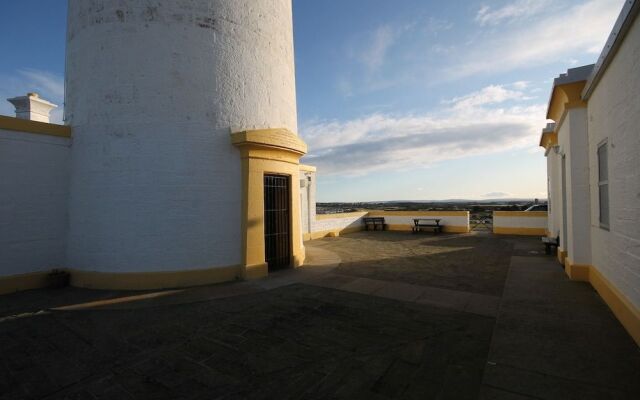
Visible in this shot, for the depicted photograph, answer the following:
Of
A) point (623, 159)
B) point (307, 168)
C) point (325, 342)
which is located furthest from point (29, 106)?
point (623, 159)

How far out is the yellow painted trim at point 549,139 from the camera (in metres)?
12.1

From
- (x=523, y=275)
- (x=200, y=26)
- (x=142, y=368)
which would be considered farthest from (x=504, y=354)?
(x=200, y=26)

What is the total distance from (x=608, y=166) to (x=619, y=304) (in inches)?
91.6

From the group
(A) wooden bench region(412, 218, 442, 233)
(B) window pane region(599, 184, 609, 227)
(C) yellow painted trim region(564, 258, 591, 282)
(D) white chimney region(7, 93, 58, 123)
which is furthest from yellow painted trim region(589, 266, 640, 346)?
(D) white chimney region(7, 93, 58, 123)

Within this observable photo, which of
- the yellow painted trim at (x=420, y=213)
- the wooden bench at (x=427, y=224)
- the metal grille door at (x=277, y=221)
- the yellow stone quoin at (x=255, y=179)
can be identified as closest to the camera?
the yellow stone quoin at (x=255, y=179)

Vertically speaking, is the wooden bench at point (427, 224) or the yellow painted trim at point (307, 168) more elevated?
the yellow painted trim at point (307, 168)

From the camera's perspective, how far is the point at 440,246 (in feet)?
45.1

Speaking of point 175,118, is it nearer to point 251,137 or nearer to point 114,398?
point 251,137

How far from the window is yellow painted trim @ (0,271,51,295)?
12.6 meters

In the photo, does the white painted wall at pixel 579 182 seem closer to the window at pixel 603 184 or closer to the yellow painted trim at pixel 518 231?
the window at pixel 603 184

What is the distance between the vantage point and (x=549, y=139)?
1286cm

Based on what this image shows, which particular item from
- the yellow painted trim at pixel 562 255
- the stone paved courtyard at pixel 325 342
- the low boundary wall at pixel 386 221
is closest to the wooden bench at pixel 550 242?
the yellow painted trim at pixel 562 255

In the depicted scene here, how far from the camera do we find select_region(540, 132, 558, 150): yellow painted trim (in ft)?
39.8

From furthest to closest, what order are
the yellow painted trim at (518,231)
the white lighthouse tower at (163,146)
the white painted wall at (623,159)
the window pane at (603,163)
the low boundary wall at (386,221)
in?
the low boundary wall at (386,221), the yellow painted trim at (518,231), the white lighthouse tower at (163,146), the window pane at (603,163), the white painted wall at (623,159)
